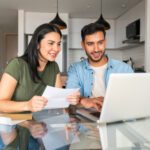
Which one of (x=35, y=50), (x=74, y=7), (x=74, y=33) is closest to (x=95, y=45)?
(x=35, y=50)

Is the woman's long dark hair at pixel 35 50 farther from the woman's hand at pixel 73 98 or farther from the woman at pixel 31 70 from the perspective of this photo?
the woman's hand at pixel 73 98

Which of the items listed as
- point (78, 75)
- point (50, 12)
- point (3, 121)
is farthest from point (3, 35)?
point (3, 121)

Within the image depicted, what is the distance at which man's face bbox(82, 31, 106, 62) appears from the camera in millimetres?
1711

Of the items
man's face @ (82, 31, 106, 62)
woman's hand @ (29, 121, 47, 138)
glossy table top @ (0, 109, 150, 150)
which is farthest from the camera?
man's face @ (82, 31, 106, 62)

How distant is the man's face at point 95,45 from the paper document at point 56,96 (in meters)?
0.51

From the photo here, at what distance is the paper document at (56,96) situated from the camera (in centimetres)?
119

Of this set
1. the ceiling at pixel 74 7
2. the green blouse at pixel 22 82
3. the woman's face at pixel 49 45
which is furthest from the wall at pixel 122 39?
the green blouse at pixel 22 82

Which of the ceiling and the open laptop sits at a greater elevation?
the ceiling

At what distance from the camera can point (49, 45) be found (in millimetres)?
1537

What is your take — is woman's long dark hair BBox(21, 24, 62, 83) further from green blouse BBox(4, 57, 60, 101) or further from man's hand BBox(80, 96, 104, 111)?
man's hand BBox(80, 96, 104, 111)

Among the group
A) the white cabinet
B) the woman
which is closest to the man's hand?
the woman

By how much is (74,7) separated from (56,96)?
453 cm

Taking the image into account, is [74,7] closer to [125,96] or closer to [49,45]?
[49,45]

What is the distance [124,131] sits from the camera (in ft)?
3.40
